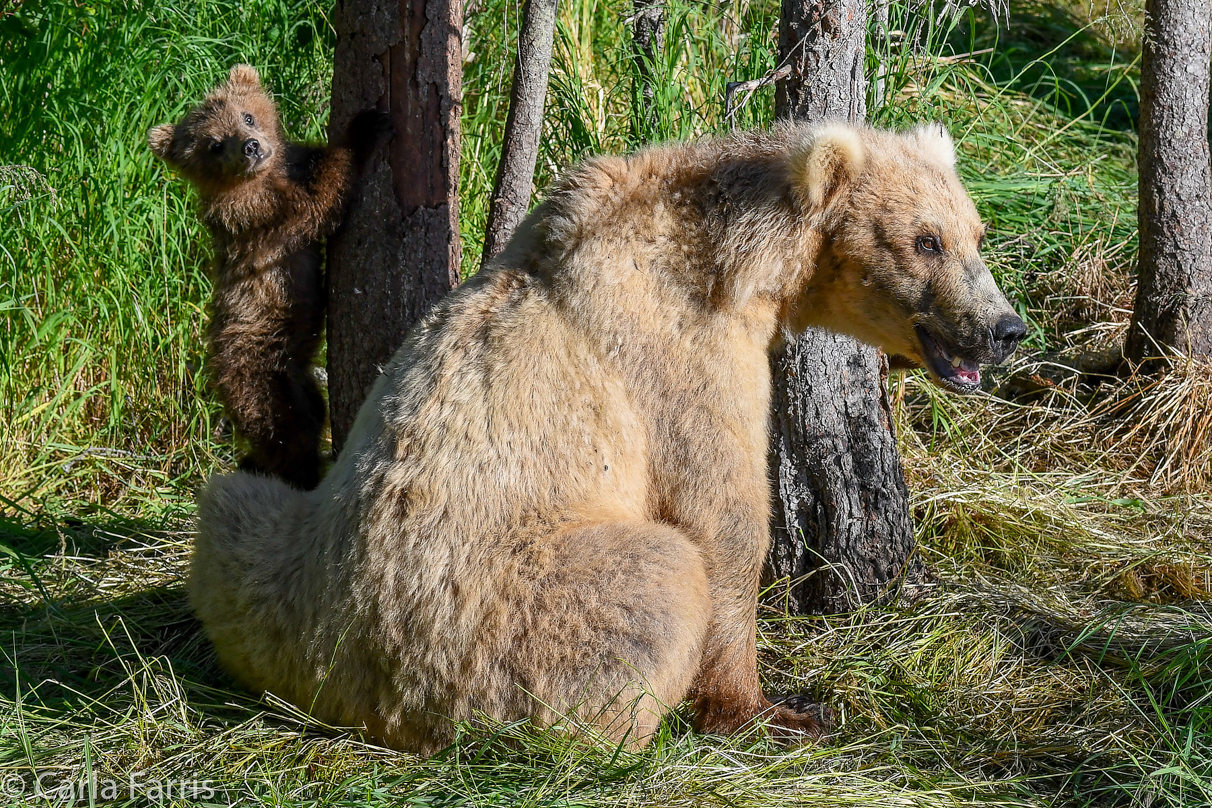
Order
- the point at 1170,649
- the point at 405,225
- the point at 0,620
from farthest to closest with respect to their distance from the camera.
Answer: the point at 0,620 < the point at 405,225 < the point at 1170,649

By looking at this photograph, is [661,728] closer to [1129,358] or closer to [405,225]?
[405,225]

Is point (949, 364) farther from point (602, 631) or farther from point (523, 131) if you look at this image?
point (523, 131)

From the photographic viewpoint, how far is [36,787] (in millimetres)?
3199

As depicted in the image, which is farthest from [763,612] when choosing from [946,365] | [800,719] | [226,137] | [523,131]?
[226,137]

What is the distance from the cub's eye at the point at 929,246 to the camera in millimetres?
3582

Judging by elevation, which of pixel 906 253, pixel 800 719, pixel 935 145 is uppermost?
pixel 935 145

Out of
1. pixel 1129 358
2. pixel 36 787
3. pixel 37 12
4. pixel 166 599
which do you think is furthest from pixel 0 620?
pixel 1129 358

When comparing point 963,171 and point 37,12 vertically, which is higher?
point 37,12

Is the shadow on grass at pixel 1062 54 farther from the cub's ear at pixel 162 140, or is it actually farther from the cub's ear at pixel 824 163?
the cub's ear at pixel 162 140

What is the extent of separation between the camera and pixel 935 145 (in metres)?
3.82

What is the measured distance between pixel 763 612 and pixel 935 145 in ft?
6.66

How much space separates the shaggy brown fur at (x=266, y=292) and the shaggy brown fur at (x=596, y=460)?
1.12 metres

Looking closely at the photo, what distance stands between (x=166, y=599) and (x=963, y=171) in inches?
232

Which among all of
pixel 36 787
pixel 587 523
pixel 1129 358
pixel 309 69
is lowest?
pixel 36 787
